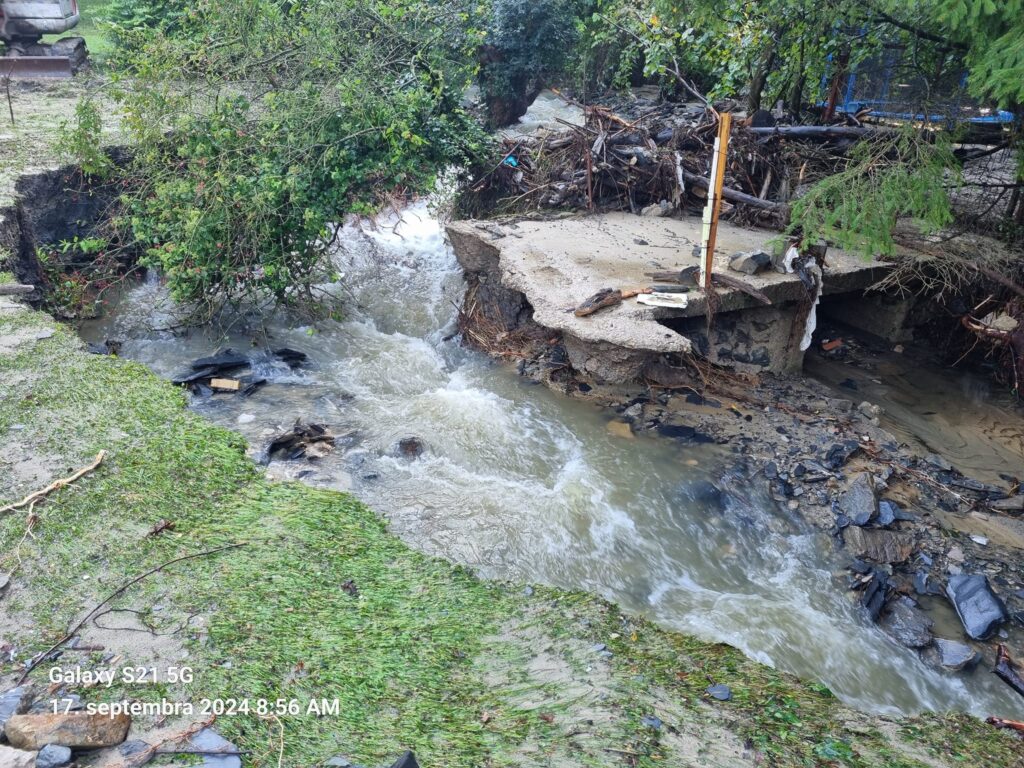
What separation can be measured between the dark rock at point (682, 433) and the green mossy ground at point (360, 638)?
8.46 feet

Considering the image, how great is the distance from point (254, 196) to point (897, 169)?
19.3 feet

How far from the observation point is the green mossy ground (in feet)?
10.7

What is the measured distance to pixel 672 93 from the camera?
1502cm

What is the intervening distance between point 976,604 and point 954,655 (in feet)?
1.66

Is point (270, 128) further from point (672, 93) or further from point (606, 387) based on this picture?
point (672, 93)

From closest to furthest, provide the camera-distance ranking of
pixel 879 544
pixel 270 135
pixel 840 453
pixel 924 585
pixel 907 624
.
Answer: pixel 907 624
pixel 924 585
pixel 879 544
pixel 840 453
pixel 270 135

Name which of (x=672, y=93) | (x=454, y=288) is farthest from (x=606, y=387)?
(x=672, y=93)

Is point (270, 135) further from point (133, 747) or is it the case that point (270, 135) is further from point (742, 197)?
point (133, 747)

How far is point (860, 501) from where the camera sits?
19.4 feet

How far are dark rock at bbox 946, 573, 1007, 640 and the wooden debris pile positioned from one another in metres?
4.87

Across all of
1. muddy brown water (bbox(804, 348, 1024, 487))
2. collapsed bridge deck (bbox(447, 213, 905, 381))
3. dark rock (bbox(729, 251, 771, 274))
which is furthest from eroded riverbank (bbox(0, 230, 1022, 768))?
dark rock (bbox(729, 251, 771, 274))

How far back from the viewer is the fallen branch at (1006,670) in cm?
459

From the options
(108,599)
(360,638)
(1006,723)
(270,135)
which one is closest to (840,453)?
(1006,723)

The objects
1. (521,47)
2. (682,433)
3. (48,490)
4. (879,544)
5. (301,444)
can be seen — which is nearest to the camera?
(48,490)
